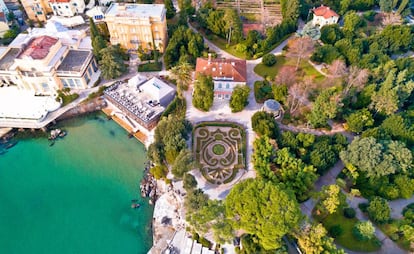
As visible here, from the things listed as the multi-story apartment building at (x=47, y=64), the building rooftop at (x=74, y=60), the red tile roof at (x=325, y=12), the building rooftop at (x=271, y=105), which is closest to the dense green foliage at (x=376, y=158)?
the building rooftop at (x=271, y=105)

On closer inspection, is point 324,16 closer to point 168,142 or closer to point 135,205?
point 168,142

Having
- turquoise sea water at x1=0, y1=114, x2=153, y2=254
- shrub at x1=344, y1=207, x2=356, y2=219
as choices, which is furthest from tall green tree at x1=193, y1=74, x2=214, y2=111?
shrub at x1=344, y1=207, x2=356, y2=219

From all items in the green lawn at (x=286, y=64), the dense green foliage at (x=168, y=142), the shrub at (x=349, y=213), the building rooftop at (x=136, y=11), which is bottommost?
the shrub at (x=349, y=213)

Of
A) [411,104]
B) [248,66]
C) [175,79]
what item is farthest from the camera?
[248,66]

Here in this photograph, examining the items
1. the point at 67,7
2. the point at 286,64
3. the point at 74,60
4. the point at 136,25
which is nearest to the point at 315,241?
the point at 286,64

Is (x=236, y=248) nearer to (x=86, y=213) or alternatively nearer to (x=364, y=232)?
(x=364, y=232)

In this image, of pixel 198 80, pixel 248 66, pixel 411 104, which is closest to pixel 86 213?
pixel 198 80

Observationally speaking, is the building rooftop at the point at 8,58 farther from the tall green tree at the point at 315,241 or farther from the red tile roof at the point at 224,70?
the tall green tree at the point at 315,241

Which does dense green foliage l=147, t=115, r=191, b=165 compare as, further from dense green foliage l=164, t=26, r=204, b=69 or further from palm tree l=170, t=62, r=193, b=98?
dense green foliage l=164, t=26, r=204, b=69
